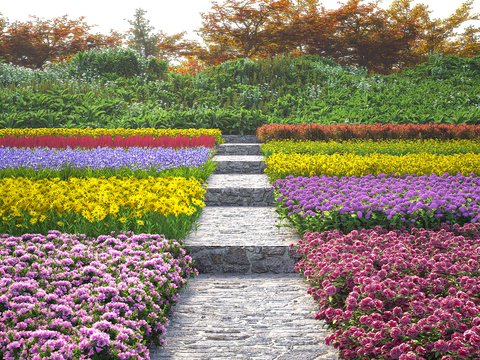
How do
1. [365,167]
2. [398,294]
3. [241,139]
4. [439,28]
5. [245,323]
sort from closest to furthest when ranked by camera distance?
[398,294] < [245,323] < [365,167] < [241,139] < [439,28]

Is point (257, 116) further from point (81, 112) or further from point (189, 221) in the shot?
point (189, 221)

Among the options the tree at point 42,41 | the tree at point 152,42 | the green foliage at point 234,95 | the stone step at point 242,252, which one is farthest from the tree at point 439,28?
the stone step at point 242,252

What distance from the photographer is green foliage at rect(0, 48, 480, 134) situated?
14773 millimetres

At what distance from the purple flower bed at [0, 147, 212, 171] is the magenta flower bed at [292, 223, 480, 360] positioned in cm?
426

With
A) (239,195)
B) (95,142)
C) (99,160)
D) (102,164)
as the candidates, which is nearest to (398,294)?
(239,195)

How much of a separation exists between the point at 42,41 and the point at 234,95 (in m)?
19.0

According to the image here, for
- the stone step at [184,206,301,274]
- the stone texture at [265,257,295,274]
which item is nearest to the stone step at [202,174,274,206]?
the stone step at [184,206,301,274]

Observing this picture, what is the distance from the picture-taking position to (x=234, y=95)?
60.1 feet

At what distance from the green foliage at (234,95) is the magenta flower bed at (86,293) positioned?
433 inches

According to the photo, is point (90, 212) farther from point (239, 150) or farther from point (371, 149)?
point (239, 150)

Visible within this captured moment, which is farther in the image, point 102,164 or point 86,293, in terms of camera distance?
point 102,164

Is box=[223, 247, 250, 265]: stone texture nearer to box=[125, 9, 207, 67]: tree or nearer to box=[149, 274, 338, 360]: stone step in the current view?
box=[149, 274, 338, 360]: stone step

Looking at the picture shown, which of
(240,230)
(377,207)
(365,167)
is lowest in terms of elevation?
(240,230)

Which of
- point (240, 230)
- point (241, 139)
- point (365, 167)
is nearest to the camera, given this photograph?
point (240, 230)
